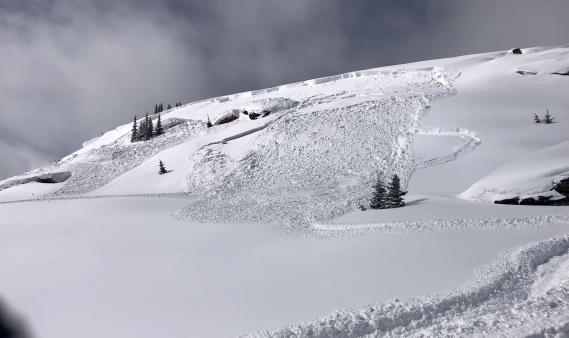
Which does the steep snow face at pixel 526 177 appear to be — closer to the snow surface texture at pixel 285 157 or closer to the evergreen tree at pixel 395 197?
the evergreen tree at pixel 395 197

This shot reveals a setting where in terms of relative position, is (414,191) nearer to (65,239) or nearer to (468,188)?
(468,188)

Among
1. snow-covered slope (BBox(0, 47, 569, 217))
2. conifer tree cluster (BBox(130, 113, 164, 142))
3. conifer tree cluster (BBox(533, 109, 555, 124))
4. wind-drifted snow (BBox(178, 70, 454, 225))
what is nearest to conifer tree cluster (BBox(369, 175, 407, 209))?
wind-drifted snow (BBox(178, 70, 454, 225))

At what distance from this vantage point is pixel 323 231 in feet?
63.4

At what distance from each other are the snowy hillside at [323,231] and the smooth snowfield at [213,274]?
0.08m

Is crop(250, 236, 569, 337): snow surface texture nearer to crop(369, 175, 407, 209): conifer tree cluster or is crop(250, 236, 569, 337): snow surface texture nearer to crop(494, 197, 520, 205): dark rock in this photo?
crop(494, 197, 520, 205): dark rock

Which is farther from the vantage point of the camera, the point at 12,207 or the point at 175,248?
the point at 12,207

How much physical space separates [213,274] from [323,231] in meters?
6.32

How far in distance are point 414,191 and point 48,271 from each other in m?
20.4

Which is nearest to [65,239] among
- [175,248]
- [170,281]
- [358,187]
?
[175,248]

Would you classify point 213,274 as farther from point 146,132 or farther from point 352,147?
point 146,132

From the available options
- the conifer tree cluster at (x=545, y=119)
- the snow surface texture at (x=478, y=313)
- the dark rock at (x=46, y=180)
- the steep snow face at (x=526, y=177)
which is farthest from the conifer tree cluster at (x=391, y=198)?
the dark rock at (x=46, y=180)

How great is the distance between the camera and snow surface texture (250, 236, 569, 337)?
969 cm

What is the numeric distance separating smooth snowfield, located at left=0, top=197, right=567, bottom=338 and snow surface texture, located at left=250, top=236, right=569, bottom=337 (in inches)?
27.4

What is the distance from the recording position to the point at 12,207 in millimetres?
28875
